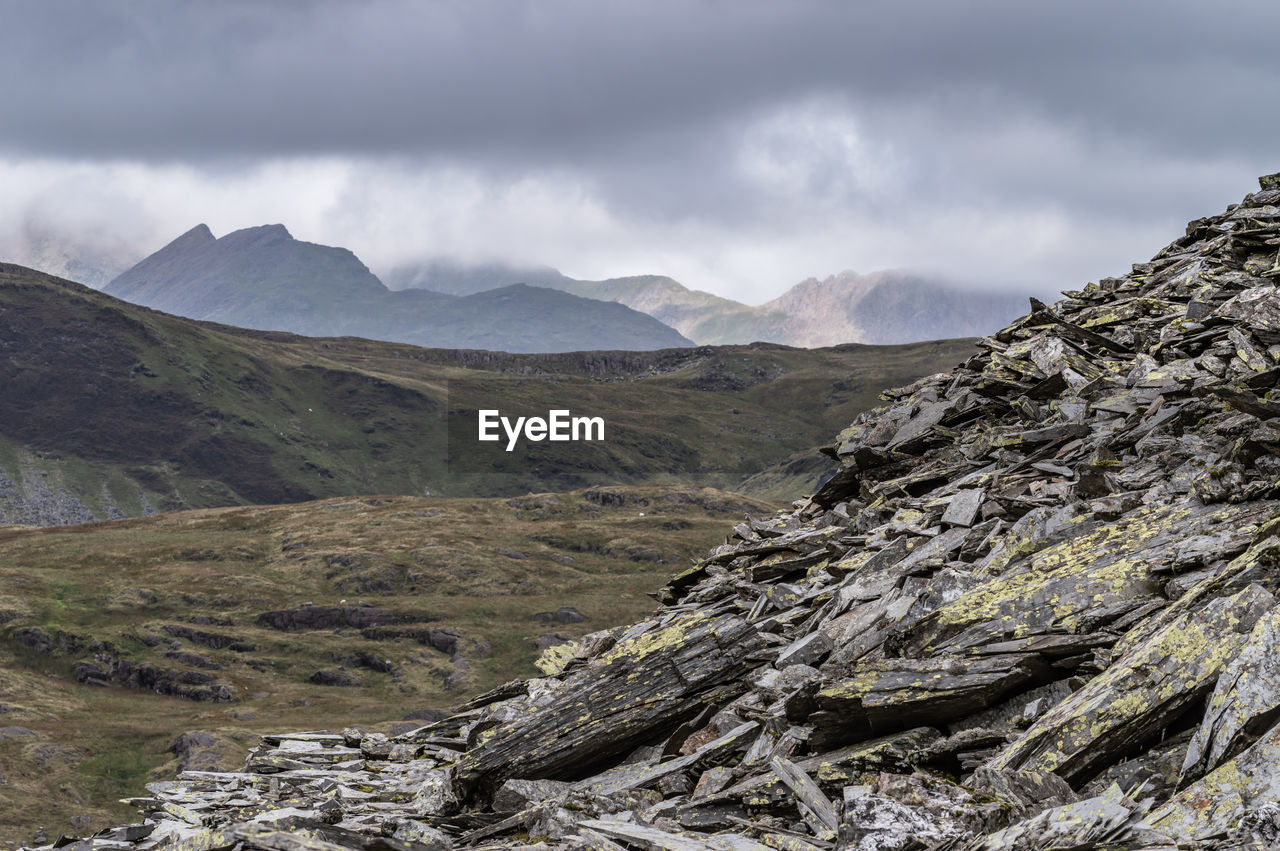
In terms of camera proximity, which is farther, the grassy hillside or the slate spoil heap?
the grassy hillside

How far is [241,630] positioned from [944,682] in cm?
14319

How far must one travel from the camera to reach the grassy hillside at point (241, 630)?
313 feet

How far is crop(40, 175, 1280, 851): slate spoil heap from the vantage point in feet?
42.7

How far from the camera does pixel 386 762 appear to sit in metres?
25.4

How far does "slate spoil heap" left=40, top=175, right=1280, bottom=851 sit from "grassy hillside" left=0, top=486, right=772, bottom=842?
71664 millimetres

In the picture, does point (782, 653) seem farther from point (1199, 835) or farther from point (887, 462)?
point (887, 462)

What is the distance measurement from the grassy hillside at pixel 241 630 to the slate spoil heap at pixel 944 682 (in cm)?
7166

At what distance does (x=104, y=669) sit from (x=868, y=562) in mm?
131385

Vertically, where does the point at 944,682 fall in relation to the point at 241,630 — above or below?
above

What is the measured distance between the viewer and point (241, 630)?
142 metres

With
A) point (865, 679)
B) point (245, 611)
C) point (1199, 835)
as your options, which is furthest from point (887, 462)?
point (245, 611)

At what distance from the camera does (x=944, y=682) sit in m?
15.8

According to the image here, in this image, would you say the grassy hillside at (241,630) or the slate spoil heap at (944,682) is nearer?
the slate spoil heap at (944,682)

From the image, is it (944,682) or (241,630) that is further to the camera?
(241,630)
